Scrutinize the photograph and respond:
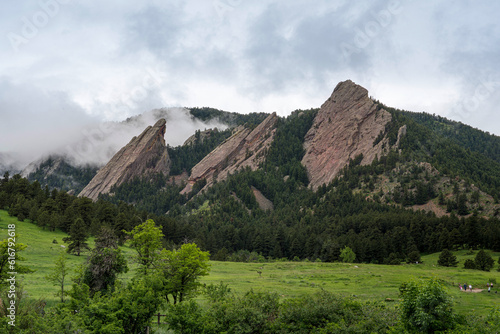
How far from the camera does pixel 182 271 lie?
3850cm

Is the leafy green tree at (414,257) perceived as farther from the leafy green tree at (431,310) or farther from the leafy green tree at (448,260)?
the leafy green tree at (431,310)

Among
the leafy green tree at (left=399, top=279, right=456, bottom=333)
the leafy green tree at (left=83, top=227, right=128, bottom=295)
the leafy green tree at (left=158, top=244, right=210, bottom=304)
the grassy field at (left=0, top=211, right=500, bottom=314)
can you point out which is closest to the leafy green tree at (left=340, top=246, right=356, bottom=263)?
the grassy field at (left=0, top=211, right=500, bottom=314)

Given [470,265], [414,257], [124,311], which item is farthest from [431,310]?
[414,257]

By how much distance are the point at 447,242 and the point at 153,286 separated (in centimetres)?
10227

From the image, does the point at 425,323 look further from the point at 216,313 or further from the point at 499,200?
the point at 499,200

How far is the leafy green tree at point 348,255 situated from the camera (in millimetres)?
104625

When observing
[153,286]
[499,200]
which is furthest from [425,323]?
[499,200]

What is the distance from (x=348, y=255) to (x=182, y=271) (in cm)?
7767

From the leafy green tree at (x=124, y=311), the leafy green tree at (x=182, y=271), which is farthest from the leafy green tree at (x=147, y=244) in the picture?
the leafy green tree at (x=124, y=311)

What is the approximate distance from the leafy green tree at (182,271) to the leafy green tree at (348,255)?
244 feet

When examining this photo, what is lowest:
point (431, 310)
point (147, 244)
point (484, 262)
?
point (484, 262)

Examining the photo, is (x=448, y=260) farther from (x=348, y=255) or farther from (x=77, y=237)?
(x=77, y=237)

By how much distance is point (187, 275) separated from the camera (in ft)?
131

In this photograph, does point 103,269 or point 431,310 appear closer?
point 431,310
